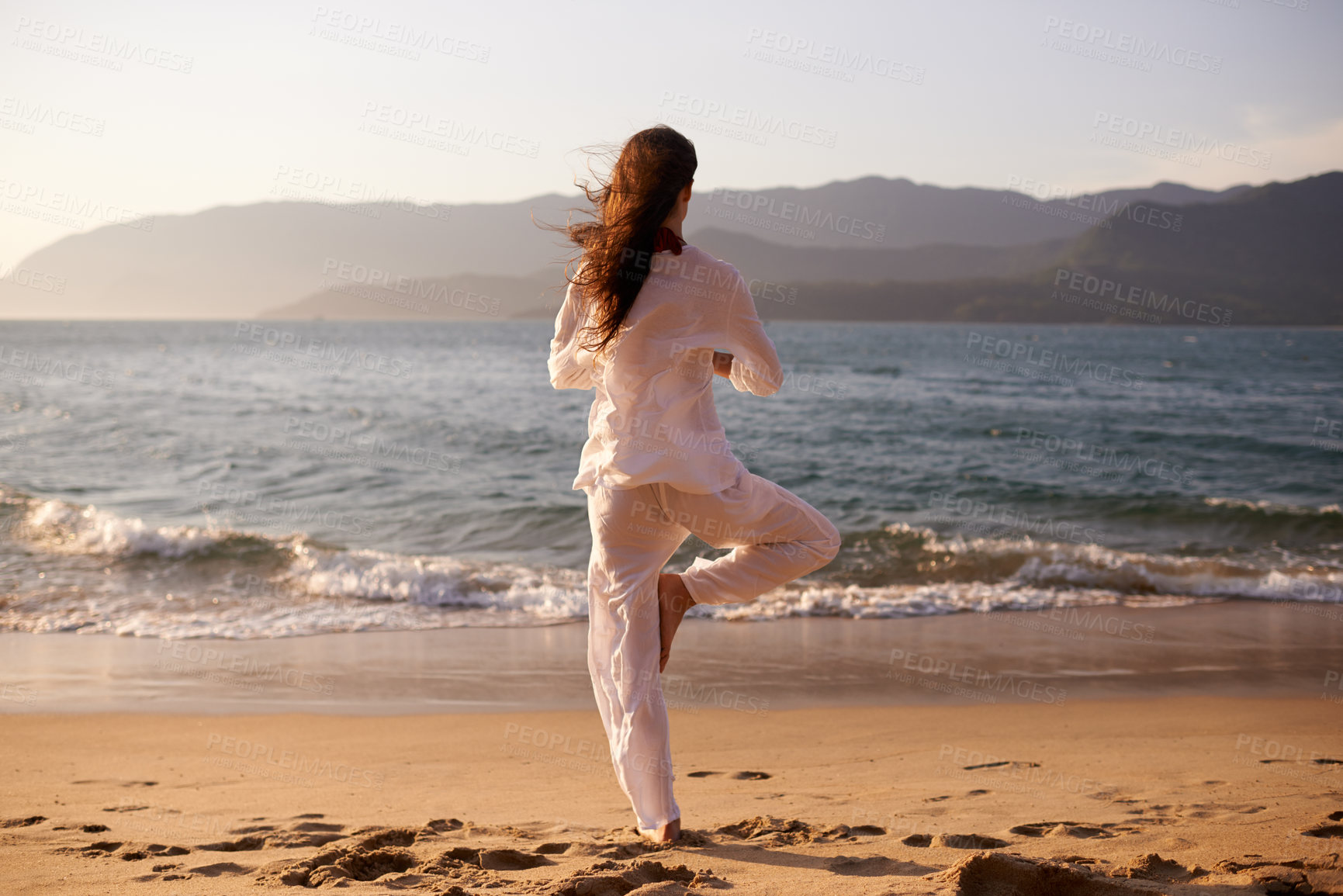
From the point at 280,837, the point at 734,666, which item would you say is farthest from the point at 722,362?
the point at 734,666

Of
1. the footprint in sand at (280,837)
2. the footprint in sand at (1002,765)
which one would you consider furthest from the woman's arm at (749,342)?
the footprint in sand at (1002,765)

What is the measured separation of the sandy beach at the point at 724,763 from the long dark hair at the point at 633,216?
5.56 feet

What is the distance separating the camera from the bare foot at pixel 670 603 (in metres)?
2.86

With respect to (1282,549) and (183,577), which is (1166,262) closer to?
(1282,549)

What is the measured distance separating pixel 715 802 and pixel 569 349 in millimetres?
2060

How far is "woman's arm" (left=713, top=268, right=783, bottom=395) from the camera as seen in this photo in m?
2.58

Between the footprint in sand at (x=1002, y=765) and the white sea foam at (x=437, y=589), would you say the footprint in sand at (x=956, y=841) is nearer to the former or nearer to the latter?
the footprint in sand at (x=1002, y=765)

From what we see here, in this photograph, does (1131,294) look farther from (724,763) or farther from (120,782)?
(120,782)

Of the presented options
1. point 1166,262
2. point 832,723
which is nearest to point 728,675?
point 832,723

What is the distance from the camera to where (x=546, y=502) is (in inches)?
472

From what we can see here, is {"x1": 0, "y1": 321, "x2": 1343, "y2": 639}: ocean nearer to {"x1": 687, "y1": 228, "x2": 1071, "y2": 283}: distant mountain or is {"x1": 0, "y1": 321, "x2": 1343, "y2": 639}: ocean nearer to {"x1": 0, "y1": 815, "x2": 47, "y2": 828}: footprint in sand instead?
{"x1": 0, "y1": 815, "x2": 47, "y2": 828}: footprint in sand

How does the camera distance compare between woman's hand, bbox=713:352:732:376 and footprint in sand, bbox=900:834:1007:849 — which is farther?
footprint in sand, bbox=900:834:1007:849

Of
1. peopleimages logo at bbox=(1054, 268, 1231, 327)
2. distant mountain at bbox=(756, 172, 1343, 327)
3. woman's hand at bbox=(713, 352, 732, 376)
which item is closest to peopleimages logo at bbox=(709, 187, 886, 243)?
woman's hand at bbox=(713, 352, 732, 376)

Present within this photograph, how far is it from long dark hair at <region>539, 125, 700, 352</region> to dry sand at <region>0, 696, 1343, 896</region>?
169 cm
